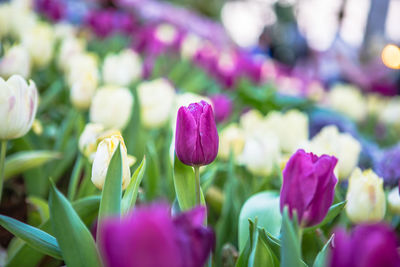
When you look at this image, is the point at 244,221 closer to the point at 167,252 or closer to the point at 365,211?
the point at 365,211

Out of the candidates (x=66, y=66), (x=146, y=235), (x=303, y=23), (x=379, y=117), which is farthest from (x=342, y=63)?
(x=303, y=23)

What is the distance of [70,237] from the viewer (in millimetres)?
441

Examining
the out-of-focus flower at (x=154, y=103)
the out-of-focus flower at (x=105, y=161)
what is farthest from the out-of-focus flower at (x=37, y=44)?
the out-of-focus flower at (x=105, y=161)

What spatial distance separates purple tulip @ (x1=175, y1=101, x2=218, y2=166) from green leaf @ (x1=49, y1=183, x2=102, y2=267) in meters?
0.13

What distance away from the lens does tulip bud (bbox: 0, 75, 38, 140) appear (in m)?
0.52

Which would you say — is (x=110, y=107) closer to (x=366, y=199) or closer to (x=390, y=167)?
(x=366, y=199)

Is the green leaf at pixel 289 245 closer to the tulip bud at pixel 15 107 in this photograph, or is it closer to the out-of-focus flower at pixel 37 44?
the tulip bud at pixel 15 107

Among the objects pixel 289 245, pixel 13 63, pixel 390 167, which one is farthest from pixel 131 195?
pixel 390 167

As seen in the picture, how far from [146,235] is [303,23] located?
353 inches

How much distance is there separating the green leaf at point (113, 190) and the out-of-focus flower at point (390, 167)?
62cm

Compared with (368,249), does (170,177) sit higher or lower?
lower

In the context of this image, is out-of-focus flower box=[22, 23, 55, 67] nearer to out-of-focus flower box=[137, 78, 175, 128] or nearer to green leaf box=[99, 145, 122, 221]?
out-of-focus flower box=[137, 78, 175, 128]

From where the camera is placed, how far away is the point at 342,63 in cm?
349

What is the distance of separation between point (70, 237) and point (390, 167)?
685 millimetres
